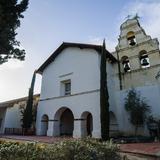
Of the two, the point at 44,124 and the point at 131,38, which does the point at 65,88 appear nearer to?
the point at 44,124

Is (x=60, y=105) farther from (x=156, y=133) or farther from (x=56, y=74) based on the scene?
(x=156, y=133)

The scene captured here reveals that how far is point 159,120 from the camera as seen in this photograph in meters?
14.3

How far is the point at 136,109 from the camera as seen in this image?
1518 cm

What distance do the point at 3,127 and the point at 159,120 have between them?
17071 mm

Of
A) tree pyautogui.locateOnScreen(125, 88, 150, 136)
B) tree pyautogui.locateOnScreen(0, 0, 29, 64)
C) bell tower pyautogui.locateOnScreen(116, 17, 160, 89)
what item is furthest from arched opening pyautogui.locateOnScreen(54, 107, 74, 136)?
tree pyautogui.locateOnScreen(0, 0, 29, 64)

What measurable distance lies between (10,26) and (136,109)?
37.1 ft

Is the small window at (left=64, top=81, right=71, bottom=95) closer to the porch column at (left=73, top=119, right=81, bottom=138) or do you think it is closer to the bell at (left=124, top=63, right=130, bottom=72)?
the porch column at (left=73, top=119, right=81, bottom=138)

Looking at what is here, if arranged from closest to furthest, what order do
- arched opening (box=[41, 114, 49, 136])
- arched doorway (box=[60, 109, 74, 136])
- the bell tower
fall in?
the bell tower
arched opening (box=[41, 114, 49, 136])
arched doorway (box=[60, 109, 74, 136])

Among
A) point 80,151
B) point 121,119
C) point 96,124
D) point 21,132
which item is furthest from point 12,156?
point 21,132

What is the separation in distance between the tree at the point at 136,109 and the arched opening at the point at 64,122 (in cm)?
705

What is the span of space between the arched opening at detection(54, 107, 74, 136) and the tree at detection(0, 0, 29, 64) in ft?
28.9

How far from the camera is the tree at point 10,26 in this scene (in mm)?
10742

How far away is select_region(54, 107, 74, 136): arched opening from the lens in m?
19.3

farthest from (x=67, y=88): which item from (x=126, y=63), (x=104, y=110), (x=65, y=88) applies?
(x=104, y=110)
